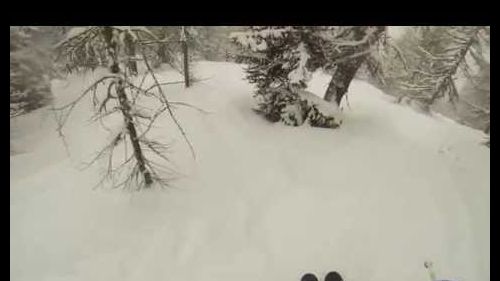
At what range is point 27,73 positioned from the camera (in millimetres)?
9945

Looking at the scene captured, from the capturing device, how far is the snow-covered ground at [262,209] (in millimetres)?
5473

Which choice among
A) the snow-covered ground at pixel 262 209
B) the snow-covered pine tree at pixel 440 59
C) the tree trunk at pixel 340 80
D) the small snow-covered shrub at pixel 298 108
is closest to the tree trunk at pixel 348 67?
the tree trunk at pixel 340 80

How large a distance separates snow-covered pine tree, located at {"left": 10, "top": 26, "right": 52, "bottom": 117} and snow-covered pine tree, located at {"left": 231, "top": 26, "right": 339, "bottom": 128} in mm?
5414

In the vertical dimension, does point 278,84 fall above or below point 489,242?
above

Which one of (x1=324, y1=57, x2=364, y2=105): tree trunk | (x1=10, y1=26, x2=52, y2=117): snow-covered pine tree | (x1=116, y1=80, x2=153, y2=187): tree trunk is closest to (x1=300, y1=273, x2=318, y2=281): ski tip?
(x1=116, y1=80, x2=153, y2=187): tree trunk

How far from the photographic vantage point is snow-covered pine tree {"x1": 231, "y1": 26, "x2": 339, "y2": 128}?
7.09 meters

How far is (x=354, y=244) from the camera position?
5.73 m

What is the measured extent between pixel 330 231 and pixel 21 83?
8283mm

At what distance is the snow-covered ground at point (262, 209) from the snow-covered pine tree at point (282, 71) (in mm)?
299

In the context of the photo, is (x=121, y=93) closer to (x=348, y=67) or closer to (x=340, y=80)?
(x=348, y=67)

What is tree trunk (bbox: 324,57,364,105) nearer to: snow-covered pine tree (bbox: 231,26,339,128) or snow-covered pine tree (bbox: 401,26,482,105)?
snow-covered pine tree (bbox: 231,26,339,128)
